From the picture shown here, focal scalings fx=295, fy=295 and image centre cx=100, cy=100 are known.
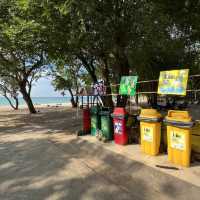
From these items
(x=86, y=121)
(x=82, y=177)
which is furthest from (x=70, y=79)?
(x=82, y=177)

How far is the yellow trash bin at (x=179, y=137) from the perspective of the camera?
569cm

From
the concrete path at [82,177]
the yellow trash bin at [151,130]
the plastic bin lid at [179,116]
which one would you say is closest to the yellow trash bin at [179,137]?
the plastic bin lid at [179,116]

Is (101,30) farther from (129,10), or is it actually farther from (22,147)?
(22,147)

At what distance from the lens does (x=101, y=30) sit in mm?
10055

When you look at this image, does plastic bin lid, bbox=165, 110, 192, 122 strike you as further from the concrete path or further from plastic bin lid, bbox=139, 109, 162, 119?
the concrete path

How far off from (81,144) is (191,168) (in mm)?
4263

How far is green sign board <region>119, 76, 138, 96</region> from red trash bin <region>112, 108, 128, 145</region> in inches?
27.1

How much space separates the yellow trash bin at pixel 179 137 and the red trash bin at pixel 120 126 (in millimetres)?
1843

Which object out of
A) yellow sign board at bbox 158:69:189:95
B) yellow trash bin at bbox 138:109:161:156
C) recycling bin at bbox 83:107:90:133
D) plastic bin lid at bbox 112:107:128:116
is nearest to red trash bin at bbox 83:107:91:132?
recycling bin at bbox 83:107:90:133

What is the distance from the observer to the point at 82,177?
602 centimetres

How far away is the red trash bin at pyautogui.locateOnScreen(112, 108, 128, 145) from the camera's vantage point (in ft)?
26.0

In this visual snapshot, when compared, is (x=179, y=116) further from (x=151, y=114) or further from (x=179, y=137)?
(x=151, y=114)

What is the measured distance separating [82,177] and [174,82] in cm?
293

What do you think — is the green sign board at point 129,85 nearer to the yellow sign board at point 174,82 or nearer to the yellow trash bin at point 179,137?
the yellow sign board at point 174,82
